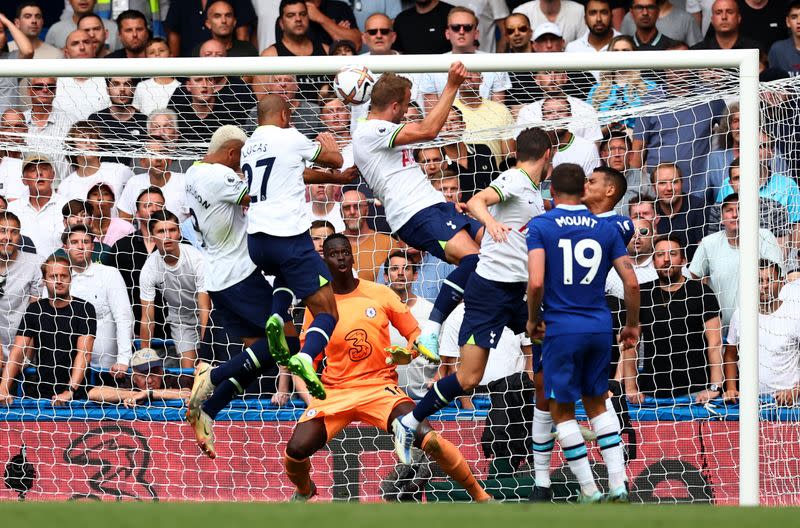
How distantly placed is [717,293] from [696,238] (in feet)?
1.72

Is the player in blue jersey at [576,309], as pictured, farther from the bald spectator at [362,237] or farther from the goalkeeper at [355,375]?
the bald spectator at [362,237]

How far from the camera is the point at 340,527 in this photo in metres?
3.49

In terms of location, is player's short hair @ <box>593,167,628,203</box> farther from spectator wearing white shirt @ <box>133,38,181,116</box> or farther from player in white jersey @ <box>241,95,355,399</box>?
spectator wearing white shirt @ <box>133,38,181,116</box>

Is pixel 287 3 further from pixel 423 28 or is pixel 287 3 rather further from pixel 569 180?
pixel 569 180

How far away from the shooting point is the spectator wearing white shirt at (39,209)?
9.94 metres

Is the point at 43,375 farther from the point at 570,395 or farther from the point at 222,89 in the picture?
the point at 570,395

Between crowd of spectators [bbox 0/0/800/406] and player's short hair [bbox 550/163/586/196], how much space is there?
1.35 meters

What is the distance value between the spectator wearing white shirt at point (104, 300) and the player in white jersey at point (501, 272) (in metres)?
2.53

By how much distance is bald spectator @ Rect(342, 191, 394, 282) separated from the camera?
9805mm

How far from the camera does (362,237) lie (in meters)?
9.88

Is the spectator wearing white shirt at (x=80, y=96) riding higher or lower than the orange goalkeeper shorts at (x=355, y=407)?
higher

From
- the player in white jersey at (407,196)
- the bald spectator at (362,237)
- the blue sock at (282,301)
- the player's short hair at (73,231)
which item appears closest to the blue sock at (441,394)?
the player in white jersey at (407,196)

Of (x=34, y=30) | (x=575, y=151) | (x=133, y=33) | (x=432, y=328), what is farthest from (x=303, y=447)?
(x=34, y=30)

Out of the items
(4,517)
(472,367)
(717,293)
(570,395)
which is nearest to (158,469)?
(472,367)
